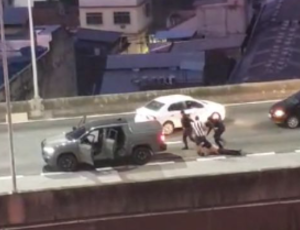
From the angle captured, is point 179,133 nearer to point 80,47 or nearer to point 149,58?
point 149,58

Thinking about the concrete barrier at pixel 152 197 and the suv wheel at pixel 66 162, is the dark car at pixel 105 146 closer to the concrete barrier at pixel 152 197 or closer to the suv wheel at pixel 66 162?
the suv wheel at pixel 66 162

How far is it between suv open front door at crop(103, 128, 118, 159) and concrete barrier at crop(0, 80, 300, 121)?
3420mm

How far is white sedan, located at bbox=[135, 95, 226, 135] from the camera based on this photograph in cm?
1502

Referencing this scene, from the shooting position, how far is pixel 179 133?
49.5 feet

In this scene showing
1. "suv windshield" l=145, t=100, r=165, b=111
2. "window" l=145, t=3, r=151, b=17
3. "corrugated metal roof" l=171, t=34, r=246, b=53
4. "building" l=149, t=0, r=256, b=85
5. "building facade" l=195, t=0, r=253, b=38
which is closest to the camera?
"suv windshield" l=145, t=100, r=165, b=111

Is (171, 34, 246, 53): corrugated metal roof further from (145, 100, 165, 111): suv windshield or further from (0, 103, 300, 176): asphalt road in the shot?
(145, 100, 165, 111): suv windshield

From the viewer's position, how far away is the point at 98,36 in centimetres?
3794

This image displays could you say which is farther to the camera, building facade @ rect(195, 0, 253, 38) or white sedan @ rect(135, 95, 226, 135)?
building facade @ rect(195, 0, 253, 38)

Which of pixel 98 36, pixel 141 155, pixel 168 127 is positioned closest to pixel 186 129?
pixel 141 155

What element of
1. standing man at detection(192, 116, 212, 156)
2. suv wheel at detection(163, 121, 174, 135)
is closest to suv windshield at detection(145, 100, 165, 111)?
suv wheel at detection(163, 121, 174, 135)

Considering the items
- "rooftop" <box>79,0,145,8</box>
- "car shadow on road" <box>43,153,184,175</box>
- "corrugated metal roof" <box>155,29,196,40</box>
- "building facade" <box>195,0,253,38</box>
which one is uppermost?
"rooftop" <box>79,0,145,8</box>

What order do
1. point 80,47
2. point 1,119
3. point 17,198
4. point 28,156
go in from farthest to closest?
1. point 80,47
2. point 1,119
3. point 28,156
4. point 17,198

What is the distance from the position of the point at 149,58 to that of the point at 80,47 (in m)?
4.52

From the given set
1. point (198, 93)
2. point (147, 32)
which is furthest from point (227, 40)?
point (198, 93)
